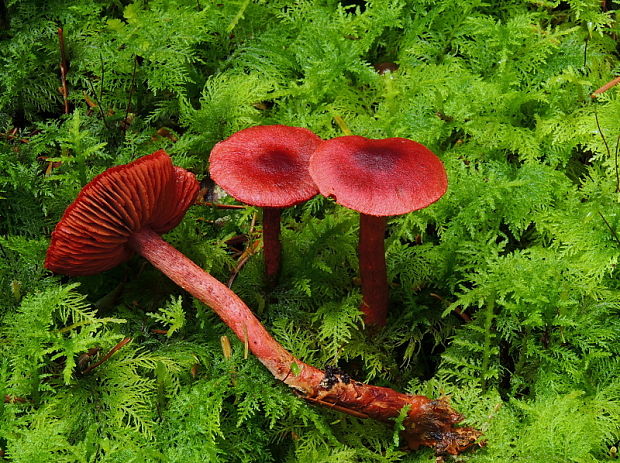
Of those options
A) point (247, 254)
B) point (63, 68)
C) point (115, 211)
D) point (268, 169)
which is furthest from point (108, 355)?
A: point (63, 68)

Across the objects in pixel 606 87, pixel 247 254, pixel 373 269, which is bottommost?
pixel 247 254

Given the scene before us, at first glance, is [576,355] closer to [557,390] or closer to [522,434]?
[557,390]

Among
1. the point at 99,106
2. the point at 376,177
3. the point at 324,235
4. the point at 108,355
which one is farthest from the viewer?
the point at 99,106

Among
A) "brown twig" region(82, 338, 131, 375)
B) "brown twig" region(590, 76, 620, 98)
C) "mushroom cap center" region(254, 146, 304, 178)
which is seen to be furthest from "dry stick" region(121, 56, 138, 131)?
"brown twig" region(590, 76, 620, 98)

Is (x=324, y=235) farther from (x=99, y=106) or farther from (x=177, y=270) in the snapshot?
(x=99, y=106)

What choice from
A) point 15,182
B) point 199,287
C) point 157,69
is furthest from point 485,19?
point 15,182

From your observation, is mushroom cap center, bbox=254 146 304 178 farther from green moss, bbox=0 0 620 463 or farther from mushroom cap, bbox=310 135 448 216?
green moss, bbox=0 0 620 463
